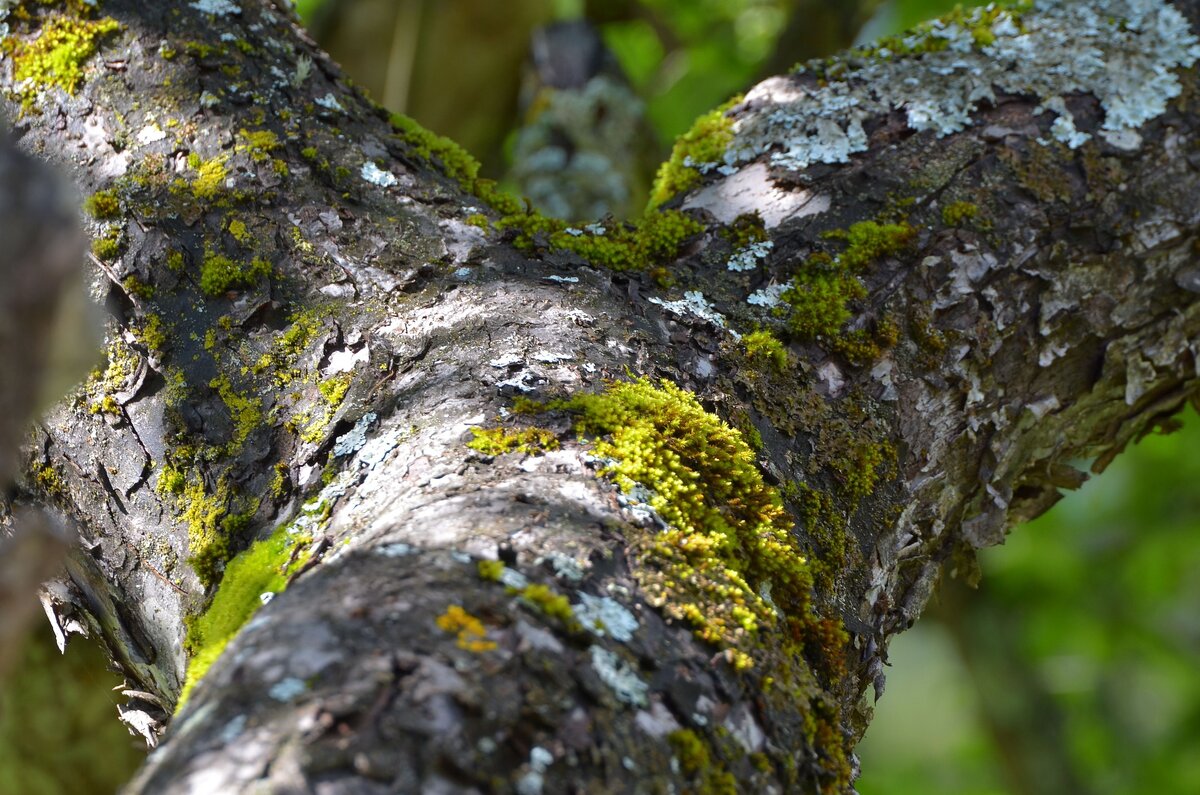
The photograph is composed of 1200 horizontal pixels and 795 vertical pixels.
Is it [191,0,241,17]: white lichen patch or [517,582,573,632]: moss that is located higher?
[191,0,241,17]: white lichen patch

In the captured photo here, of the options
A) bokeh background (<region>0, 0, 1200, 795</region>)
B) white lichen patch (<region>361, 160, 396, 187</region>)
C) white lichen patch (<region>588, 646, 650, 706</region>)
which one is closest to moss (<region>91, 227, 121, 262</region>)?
white lichen patch (<region>361, 160, 396, 187</region>)

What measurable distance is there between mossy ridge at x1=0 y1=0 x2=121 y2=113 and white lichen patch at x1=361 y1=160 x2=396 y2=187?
61cm

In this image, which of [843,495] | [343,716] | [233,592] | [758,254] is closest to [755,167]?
[758,254]

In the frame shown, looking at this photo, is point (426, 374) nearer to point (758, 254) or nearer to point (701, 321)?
point (701, 321)

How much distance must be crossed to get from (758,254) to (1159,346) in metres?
1.13

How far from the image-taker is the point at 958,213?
206 cm

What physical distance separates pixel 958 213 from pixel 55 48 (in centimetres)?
201

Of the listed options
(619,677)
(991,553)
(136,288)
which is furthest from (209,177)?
(991,553)

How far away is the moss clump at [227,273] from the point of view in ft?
5.75

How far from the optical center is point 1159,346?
230 cm

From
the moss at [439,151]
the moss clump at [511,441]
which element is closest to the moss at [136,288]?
the moss at [439,151]

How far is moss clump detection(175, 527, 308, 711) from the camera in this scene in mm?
1367

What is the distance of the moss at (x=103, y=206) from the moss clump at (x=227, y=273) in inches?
8.7

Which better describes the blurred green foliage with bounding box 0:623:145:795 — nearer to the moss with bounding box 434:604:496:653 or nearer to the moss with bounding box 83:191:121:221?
the moss with bounding box 83:191:121:221
